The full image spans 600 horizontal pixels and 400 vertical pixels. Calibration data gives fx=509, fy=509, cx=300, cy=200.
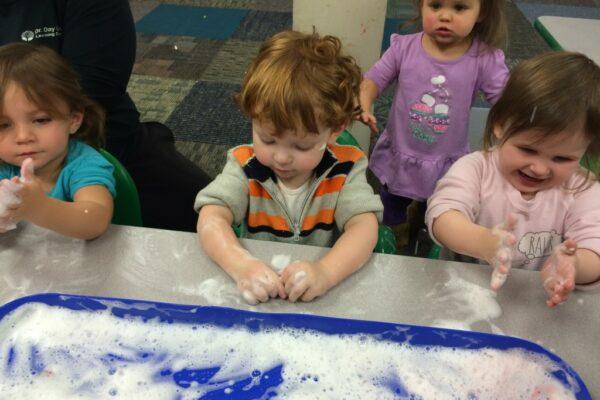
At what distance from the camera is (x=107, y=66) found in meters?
1.26

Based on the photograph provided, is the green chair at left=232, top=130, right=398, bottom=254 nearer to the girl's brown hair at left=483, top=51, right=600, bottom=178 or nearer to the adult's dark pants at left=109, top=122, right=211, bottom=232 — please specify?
the girl's brown hair at left=483, top=51, right=600, bottom=178

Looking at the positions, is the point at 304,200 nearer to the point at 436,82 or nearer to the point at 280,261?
the point at 280,261

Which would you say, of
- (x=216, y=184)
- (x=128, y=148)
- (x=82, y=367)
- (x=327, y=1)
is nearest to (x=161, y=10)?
(x=327, y=1)

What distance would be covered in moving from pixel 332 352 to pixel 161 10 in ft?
11.2

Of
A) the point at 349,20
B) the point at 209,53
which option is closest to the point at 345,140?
the point at 349,20

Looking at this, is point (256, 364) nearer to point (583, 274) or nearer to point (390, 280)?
point (390, 280)

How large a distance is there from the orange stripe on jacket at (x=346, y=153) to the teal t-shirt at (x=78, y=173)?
0.41 meters

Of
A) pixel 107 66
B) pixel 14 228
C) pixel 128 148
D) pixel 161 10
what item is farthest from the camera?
pixel 161 10

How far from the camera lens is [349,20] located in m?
1.67

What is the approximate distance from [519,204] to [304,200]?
1.30ft

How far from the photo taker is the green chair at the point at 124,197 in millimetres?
1031

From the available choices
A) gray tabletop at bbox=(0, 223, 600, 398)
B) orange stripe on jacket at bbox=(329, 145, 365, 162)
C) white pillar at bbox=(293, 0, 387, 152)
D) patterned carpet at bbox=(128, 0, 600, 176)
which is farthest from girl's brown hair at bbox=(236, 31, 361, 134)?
patterned carpet at bbox=(128, 0, 600, 176)

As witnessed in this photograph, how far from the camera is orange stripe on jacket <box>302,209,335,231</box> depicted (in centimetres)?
95

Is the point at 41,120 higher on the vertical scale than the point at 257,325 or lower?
higher
